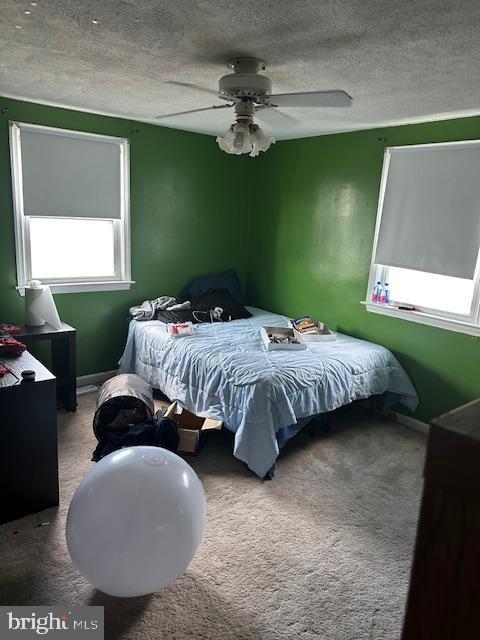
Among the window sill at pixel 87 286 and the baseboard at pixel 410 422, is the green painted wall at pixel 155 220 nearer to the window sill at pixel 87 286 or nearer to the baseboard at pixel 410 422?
the window sill at pixel 87 286

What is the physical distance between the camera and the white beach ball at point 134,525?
154cm

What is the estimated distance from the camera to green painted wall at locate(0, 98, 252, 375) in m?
3.54

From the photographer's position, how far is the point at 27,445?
221 centimetres

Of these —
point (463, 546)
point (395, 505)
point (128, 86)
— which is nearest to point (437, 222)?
point (395, 505)

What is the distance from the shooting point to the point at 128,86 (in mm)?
2789

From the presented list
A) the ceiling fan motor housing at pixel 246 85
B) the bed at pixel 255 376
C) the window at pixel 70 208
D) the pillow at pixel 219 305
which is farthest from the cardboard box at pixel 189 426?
the ceiling fan motor housing at pixel 246 85

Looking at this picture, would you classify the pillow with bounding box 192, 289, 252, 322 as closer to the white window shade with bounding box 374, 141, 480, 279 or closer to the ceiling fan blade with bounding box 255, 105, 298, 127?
the white window shade with bounding box 374, 141, 480, 279

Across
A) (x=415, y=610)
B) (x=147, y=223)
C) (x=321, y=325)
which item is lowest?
(x=321, y=325)

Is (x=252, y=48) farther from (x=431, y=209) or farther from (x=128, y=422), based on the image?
(x=128, y=422)

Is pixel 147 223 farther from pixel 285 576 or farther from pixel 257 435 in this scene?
pixel 285 576

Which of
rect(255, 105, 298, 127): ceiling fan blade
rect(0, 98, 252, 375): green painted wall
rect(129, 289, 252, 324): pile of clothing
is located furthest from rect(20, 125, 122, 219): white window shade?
rect(255, 105, 298, 127): ceiling fan blade

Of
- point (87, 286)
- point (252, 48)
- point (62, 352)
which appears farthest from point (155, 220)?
point (252, 48)

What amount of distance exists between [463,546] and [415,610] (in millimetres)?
85

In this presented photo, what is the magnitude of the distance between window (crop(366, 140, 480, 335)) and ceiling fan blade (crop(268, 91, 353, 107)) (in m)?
1.47
